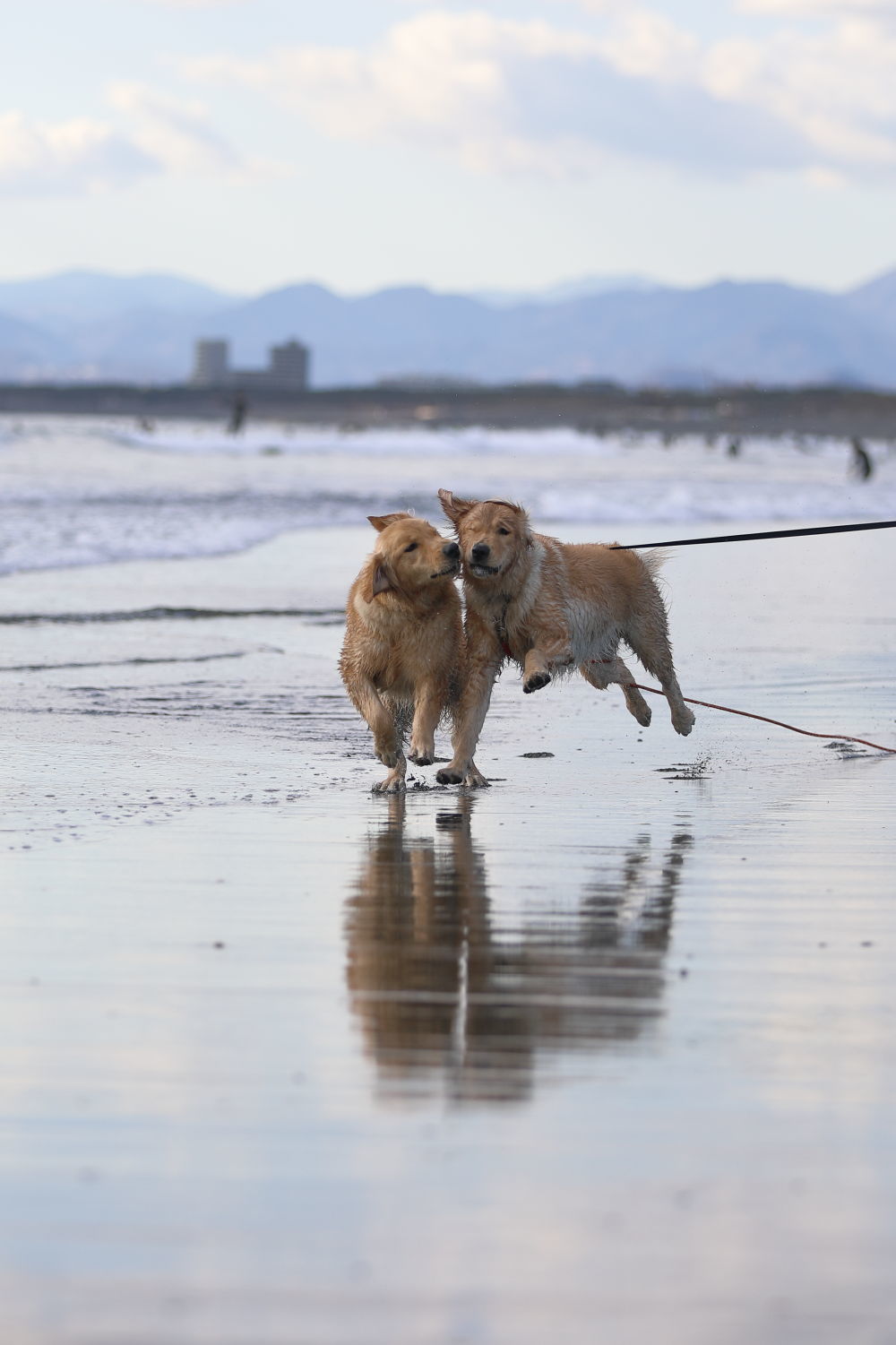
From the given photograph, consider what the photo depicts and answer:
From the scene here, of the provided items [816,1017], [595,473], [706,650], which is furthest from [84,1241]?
[595,473]

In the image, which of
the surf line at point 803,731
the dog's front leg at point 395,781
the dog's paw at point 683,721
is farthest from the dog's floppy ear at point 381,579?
the dog's paw at point 683,721

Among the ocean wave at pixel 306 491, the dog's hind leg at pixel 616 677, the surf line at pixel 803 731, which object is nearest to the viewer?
the surf line at pixel 803 731

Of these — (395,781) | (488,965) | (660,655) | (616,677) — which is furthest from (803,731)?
(488,965)

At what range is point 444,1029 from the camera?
13.9ft

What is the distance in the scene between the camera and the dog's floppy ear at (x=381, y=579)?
292 inches

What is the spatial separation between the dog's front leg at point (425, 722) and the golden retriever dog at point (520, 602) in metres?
0.13

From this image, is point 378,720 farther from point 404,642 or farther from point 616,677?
point 616,677

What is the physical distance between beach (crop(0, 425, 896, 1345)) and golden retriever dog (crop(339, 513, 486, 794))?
0.26 m

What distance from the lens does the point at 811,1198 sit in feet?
10.7

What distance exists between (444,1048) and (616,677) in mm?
5343

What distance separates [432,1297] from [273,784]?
4.93 metres

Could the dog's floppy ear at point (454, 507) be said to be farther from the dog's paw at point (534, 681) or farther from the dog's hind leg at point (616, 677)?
the dog's hind leg at point (616, 677)

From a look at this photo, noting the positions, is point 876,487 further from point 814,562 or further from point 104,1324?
point 104,1324

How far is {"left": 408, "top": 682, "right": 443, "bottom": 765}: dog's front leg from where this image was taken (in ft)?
24.6
